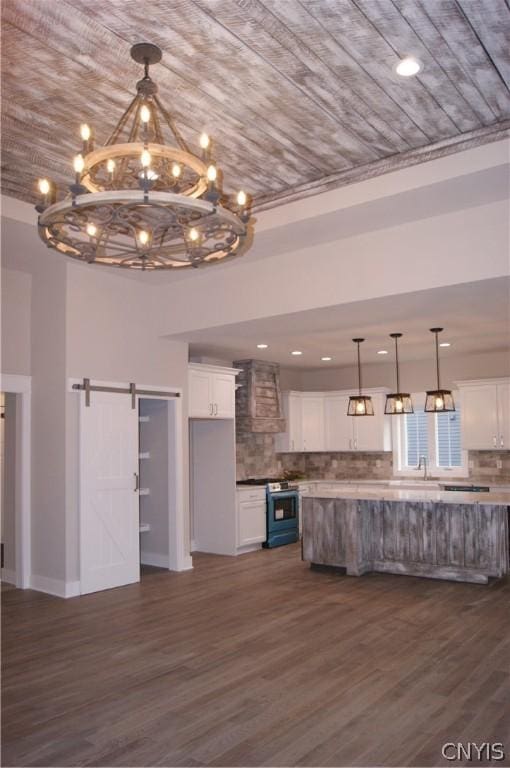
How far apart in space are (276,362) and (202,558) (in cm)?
345

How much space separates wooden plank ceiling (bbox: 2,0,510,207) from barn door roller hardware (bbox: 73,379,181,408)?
7.15ft

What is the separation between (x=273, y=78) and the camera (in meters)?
3.61

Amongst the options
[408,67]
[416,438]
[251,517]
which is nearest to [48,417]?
[251,517]

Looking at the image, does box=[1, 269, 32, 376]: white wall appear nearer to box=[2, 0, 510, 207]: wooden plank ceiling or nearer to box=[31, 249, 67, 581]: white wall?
box=[31, 249, 67, 581]: white wall

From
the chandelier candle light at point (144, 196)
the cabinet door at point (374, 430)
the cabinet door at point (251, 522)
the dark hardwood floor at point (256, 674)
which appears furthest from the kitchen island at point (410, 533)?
the chandelier candle light at point (144, 196)

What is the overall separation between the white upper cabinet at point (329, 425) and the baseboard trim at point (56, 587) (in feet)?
16.0

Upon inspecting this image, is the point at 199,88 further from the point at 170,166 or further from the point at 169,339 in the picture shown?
the point at 169,339

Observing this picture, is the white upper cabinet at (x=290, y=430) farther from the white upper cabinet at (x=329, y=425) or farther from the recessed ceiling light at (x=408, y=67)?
the recessed ceiling light at (x=408, y=67)

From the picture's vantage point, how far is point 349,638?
185 inches

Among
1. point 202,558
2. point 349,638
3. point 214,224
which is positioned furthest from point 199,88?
point 202,558

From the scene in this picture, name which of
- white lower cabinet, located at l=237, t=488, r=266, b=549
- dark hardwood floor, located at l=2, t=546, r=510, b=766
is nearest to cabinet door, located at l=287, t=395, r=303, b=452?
white lower cabinet, located at l=237, t=488, r=266, b=549

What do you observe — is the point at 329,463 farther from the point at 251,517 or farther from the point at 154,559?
the point at 154,559

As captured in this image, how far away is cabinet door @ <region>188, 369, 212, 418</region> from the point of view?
25.9 feet

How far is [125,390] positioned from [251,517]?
2.93 metres
